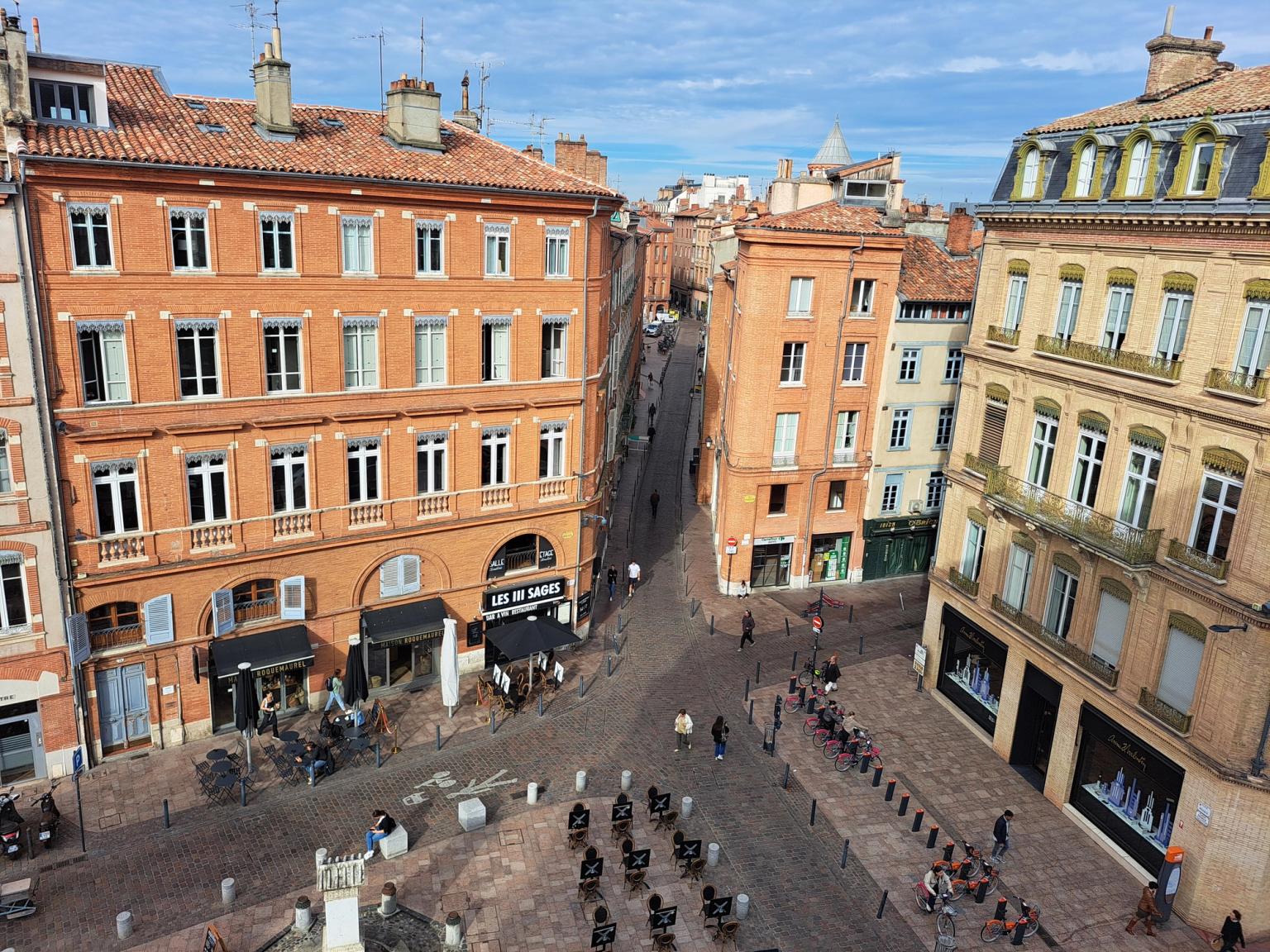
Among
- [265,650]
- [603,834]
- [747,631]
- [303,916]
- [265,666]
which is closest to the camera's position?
[303,916]

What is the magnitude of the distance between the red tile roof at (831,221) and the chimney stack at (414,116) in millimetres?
15117

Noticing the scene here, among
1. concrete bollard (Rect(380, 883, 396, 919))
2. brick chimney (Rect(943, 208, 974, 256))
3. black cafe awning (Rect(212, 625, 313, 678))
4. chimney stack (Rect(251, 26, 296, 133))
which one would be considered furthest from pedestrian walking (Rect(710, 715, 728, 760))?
brick chimney (Rect(943, 208, 974, 256))

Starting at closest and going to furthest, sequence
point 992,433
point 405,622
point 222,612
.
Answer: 1. point 222,612
2. point 405,622
3. point 992,433

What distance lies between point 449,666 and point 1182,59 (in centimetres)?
3187

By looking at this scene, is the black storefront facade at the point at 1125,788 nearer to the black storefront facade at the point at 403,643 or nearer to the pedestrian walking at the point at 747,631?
the pedestrian walking at the point at 747,631

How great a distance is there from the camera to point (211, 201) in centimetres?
2564

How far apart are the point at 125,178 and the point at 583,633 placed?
76.8 feet

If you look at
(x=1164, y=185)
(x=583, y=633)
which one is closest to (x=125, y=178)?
(x=583, y=633)

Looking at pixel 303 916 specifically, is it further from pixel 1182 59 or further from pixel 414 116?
pixel 1182 59

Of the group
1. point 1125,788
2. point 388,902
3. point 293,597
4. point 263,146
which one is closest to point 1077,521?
point 1125,788

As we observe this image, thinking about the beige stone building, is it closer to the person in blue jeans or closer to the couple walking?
the couple walking

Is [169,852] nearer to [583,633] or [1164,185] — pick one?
[583,633]

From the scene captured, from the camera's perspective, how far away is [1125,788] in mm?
25844

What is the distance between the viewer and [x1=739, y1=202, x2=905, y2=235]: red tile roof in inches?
1561
